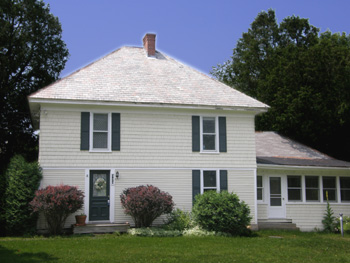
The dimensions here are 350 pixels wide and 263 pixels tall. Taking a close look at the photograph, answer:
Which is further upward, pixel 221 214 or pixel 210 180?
pixel 210 180

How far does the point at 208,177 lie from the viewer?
57.9ft

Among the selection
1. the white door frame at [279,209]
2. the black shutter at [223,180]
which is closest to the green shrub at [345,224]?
the white door frame at [279,209]

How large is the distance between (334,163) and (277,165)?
10.9ft

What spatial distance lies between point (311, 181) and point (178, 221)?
24.6 feet

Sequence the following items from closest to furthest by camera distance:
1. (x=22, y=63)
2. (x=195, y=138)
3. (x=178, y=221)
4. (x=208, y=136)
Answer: (x=178, y=221) → (x=195, y=138) → (x=208, y=136) → (x=22, y=63)

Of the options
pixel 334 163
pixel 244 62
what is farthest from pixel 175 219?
pixel 244 62

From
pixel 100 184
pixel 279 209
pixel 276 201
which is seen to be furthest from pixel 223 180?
pixel 100 184

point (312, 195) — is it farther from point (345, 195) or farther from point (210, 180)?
point (210, 180)

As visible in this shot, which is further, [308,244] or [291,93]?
[291,93]

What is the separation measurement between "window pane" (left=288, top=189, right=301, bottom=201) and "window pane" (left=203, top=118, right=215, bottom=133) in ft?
16.5

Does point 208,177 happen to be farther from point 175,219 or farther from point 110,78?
point 110,78

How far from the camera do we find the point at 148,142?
1712cm

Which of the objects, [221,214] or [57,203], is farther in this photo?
[221,214]

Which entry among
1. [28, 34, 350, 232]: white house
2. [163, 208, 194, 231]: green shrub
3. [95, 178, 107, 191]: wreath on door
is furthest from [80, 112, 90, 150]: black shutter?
[163, 208, 194, 231]: green shrub
